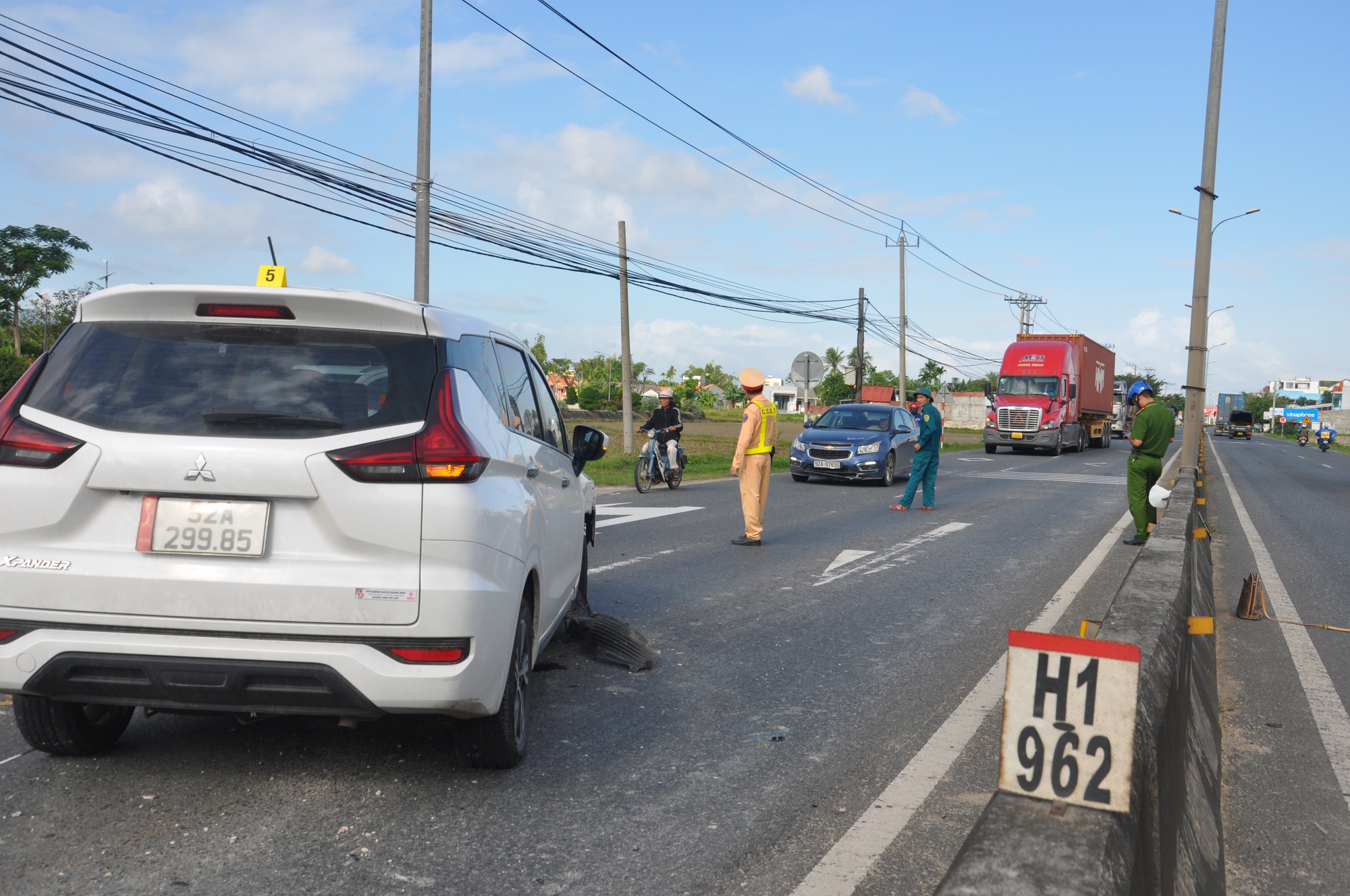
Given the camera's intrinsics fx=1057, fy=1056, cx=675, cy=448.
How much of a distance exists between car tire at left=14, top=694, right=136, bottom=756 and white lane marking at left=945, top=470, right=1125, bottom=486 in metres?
20.8

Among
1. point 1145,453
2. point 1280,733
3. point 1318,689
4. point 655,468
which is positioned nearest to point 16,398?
point 1280,733

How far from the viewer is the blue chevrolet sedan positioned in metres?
19.2

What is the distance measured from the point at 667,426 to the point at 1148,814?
14325 mm

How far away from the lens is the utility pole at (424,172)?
18.4 meters

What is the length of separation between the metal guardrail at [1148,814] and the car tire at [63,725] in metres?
3.21

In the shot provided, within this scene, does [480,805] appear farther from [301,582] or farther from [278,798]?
[301,582]

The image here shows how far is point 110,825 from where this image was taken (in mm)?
3447

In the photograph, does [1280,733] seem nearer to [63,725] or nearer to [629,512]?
[63,725]

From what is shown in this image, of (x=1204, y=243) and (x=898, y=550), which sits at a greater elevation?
(x=1204, y=243)

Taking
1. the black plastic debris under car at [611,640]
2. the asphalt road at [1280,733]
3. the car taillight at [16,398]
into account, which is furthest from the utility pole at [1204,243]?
the car taillight at [16,398]

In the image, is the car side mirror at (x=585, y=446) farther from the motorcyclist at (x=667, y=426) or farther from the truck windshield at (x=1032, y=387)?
the truck windshield at (x=1032, y=387)

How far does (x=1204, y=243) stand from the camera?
1955cm

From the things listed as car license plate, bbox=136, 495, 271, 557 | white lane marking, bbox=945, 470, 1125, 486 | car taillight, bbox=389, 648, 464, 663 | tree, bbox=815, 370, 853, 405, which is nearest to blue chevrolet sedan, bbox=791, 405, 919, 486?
white lane marking, bbox=945, 470, 1125, 486

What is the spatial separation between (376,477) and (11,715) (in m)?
2.44
